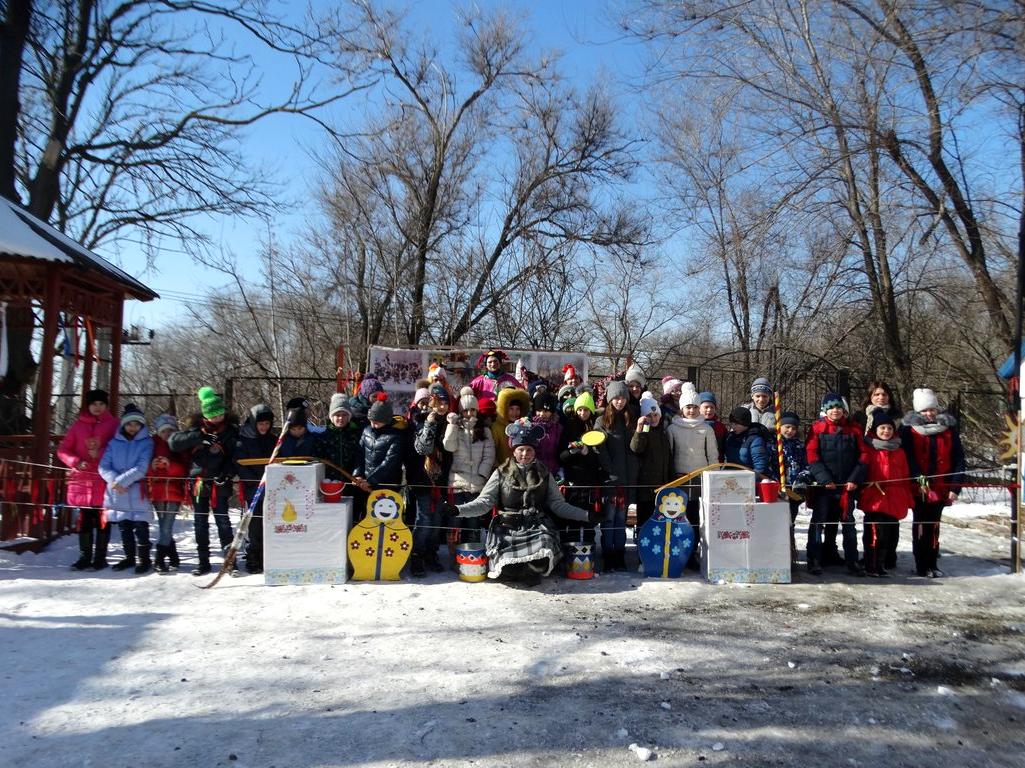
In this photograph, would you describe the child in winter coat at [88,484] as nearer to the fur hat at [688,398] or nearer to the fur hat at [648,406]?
the fur hat at [648,406]

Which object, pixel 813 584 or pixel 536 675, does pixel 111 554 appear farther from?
pixel 813 584

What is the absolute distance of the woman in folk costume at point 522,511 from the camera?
636 centimetres

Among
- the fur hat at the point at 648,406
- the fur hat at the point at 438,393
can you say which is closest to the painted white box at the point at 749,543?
the fur hat at the point at 648,406

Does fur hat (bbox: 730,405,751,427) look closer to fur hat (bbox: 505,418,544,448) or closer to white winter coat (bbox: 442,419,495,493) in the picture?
fur hat (bbox: 505,418,544,448)

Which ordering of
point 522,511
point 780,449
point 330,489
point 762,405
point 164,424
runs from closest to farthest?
point 522,511 < point 330,489 < point 780,449 < point 164,424 < point 762,405

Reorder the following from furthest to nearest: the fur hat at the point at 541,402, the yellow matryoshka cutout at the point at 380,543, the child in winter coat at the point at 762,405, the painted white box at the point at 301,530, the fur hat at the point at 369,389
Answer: the fur hat at the point at 369,389, the child in winter coat at the point at 762,405, the fur hat at the point at 541,402, the yellow matryoshka cutout at the point at 380,543, the painted white box at the point at 301,530

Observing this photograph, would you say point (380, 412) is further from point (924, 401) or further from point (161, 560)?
point (924, 401)

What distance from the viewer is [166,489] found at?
22.5ft

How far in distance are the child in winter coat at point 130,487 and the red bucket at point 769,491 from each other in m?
5.58

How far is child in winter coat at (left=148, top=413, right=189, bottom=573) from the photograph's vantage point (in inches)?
270

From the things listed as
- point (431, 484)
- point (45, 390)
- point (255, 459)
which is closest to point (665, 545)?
point (431, 484)

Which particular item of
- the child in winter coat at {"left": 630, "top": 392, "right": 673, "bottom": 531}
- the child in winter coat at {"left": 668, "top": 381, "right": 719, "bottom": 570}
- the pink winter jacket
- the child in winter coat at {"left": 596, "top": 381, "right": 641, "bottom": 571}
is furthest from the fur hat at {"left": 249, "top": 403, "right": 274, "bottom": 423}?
the child in winter coat at {"left": 668, "top": 381, "right": 719, "bottom": 570}

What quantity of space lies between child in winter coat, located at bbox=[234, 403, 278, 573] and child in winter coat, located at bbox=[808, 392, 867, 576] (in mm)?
5116

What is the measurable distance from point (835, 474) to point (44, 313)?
26.2 feet
